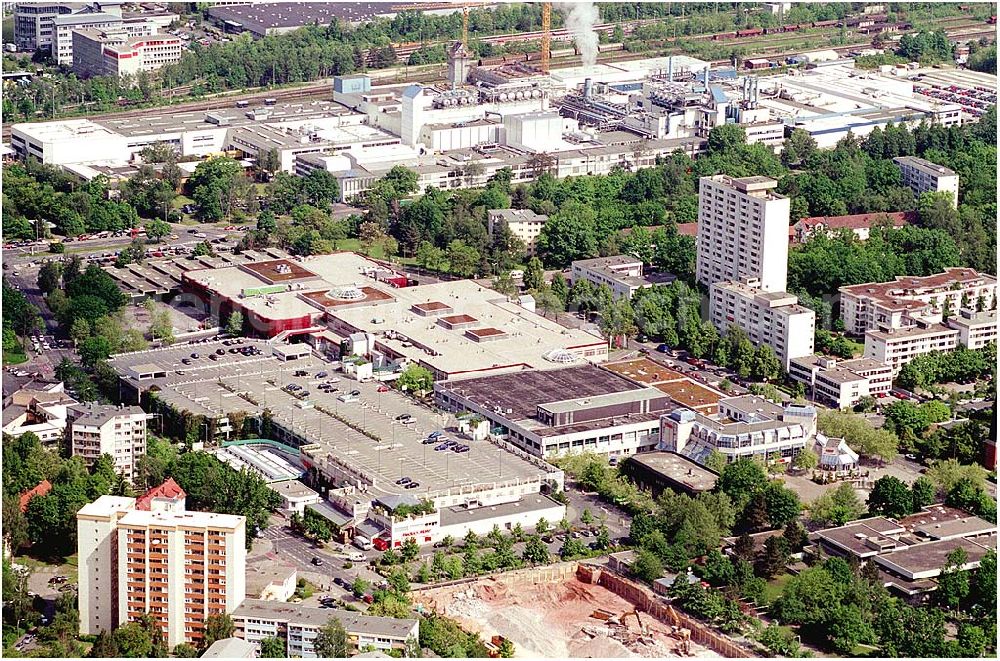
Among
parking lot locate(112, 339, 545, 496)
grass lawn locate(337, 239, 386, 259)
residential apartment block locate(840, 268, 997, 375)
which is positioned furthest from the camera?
grass lawn locate(337, 239, 386, 259)

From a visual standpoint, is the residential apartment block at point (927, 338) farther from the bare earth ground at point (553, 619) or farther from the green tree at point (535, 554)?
the bare earth ground at point (553, 619)

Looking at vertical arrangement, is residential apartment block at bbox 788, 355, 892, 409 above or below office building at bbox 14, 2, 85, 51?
below

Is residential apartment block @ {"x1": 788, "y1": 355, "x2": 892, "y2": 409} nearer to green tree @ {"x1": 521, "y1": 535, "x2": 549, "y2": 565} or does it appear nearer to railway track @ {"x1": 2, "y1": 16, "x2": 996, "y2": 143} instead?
green tree @ {"x1": 521, "y1": 535, "x2": 549, "y2": 565}

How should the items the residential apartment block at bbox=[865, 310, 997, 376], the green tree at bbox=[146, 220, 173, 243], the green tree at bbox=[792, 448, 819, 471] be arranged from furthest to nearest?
the green tree at bbox=[146, 220, 173, 243] → the residential apartment block at bbox=[865, 310, 997, 376] → the green tree at bbox=[792, 448, 819, 471]

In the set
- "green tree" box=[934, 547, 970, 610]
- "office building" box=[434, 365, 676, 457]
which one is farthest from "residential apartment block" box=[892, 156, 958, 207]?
"green tree" box=[934, 547, 970, 610]

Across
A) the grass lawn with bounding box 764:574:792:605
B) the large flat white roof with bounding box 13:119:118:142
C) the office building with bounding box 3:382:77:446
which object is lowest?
the grass lawn with bounding box 764:574:792:605

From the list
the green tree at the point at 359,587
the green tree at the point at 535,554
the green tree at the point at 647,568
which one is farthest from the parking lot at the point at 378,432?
the green tree at the point at 647,568

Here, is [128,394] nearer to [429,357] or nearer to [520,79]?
[429,357]
